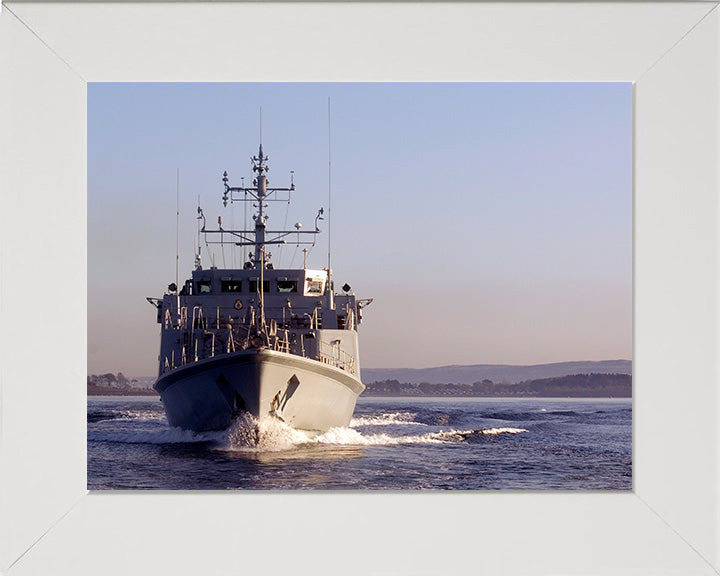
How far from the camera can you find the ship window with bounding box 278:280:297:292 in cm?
1570

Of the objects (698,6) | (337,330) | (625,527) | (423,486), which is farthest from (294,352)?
(698,6)

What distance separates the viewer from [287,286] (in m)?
15.7

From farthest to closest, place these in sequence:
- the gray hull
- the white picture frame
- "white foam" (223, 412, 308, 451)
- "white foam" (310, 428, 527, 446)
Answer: "white foam" (310, 428, 527, 446)
"white foam" (223, 412, 308, 451)
the gray hull
the white picture frame

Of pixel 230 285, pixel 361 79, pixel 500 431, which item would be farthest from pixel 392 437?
pixel 361 79

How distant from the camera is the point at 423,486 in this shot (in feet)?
35.8

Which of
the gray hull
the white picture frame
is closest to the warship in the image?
the gray hull

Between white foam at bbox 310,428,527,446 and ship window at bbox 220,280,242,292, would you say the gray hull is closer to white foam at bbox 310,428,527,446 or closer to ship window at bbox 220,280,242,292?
white foam at bbox 310,428,527,446

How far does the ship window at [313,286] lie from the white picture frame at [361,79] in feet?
33.6

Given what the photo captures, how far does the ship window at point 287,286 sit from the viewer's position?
51.5ft

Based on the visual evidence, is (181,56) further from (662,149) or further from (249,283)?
(249,283)

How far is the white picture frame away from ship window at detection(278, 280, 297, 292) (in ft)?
33.3

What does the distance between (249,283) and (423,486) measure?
18.7ft

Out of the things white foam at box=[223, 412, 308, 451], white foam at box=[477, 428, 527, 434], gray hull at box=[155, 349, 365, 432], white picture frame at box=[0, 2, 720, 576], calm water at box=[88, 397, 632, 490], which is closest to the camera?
white picture frame at box=[0, 2, 720, 576]

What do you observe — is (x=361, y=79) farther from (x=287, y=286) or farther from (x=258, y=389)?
(x=287, y=286)
